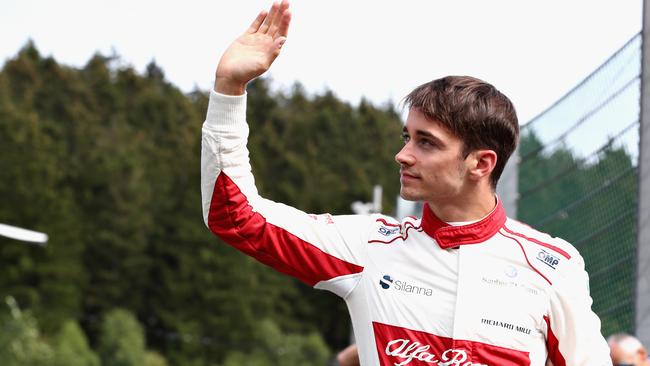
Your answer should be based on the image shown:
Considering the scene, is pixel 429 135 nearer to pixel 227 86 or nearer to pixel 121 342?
pixel 227 86

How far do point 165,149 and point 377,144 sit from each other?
47.8 ft

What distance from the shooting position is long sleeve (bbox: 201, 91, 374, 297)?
408cm

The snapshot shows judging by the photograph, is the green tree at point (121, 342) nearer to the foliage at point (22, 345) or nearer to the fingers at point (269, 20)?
the foliage at point (22, 345)

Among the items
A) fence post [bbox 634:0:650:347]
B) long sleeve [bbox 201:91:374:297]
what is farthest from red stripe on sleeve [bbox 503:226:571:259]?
fence post [bbox 634:0:650:347]

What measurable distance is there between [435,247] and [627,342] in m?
→ 3.18

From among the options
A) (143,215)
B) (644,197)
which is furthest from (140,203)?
(644,197)

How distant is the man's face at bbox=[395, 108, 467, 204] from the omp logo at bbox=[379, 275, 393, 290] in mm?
264

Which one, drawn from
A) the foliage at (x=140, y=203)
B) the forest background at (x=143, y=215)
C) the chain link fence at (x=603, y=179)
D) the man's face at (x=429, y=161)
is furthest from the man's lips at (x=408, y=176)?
the foliage at (x=140, y=203)

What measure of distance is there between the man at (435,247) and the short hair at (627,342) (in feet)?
9.75

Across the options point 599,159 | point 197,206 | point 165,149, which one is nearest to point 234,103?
point 599,159

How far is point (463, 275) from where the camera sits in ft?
13.6

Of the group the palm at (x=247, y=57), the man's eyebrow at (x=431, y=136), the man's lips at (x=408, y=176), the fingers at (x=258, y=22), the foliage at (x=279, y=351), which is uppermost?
the fingers at (x=258, y=22)

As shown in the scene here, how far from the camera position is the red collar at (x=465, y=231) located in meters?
4.20

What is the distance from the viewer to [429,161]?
4.12 metres
